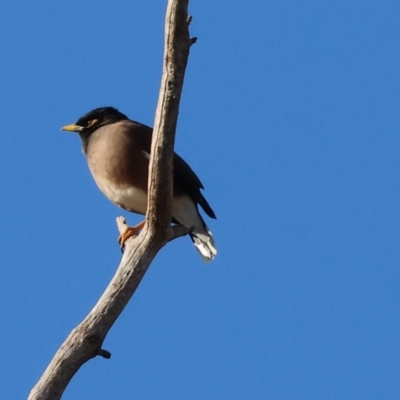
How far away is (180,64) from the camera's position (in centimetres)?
546

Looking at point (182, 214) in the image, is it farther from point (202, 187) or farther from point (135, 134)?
point (135, 134)

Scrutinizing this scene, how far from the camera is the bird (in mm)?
7539

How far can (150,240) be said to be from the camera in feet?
20.3

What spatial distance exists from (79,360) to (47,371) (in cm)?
20

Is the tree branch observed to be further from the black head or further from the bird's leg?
the black head

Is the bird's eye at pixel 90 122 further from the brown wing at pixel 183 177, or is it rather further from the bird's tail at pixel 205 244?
the bird's tail at pixel 205 244

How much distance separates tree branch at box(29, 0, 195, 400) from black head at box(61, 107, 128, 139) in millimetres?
2281

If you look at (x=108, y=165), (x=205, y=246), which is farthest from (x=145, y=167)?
(x=205, y=246)

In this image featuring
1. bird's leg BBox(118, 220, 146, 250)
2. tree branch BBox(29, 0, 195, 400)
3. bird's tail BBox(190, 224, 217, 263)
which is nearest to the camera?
tree branch BBox(29, 0, 195, 400)

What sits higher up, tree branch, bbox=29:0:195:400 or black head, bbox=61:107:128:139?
black head, bbox=61:107:128:139

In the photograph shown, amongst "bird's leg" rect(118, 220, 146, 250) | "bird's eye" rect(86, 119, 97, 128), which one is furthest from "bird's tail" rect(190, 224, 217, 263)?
"bird's eye" rect(86, 119, 97, 128)

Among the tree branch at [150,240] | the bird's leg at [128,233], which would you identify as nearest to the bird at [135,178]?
the bird's leg at [128,233]

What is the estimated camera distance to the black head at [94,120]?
27.7ft

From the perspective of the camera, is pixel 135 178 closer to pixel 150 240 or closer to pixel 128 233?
pixel 128 233
